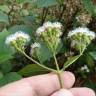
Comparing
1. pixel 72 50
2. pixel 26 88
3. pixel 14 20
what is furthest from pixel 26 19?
pixel 26 88

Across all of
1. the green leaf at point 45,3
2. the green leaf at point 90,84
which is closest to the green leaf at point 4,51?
the green leaf at point 45,3

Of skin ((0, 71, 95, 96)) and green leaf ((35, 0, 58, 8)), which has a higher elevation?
green leaf ((35, 0, 58, 8))

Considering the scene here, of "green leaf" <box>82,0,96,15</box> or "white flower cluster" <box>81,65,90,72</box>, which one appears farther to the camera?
"white flower cluster" <box>81,65,90,72</box>

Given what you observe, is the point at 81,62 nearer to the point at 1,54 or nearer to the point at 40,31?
the point at 1,54

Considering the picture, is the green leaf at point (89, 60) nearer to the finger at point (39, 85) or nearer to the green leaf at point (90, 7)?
the green leaf at point (90, 7)

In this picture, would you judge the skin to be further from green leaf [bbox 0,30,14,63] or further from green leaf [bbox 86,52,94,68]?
green leaf [bbox 86,52,94,68]

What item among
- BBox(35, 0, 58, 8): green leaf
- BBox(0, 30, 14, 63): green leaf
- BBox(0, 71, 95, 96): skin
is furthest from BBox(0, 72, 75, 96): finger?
BBox(35, 0, 58, 8): green leaf

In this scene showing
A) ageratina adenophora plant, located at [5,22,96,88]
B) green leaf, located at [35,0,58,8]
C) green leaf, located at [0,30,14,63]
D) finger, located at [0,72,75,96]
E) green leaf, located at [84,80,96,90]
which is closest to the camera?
ageratina adenophora plant, located at [5,22,96,88]

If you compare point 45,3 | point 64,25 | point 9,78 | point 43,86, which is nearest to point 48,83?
point 43,86
